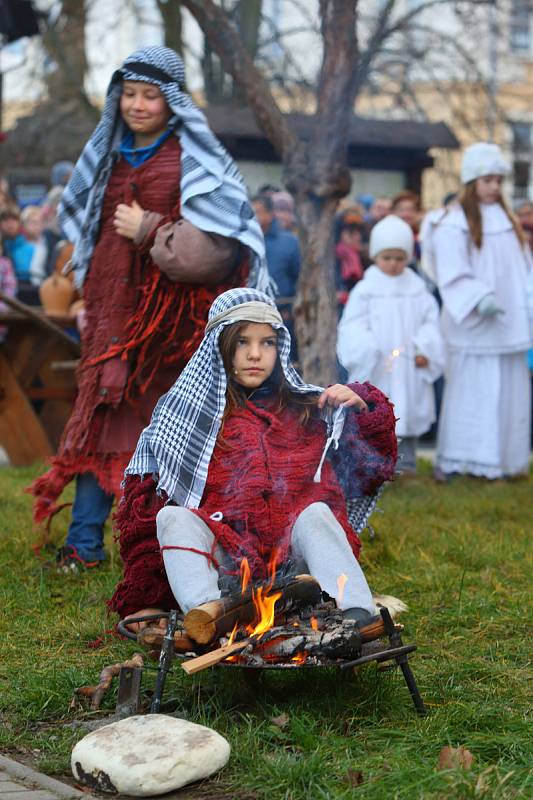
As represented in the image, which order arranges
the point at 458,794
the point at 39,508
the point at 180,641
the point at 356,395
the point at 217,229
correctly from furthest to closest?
1. the point at 39,508
2. the point at 217,229
3. the point at 356,395
4. the point at 180,641
5. the point at 458,794

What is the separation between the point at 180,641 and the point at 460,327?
227 inches

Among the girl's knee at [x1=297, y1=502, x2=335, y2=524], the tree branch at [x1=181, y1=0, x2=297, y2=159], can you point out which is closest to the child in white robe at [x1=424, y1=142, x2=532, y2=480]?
the tree branch at [x1=181, y1=0, x2=297, y2=159]

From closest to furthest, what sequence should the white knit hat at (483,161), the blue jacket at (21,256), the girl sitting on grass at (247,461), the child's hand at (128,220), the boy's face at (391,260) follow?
the girl sitting on grass at (247,461) < the child's hand at (128,220) < the boy's face at (391,260) < the white knit hat at (483,161) < the blue jacket at (21,256)

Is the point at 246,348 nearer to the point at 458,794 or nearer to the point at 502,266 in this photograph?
the point at 458,794

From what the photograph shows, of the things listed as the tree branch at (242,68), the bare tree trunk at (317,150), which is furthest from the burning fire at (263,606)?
the tree branch at (242,68)

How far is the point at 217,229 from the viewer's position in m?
5.64

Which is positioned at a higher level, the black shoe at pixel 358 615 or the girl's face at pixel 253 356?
the girl's face at pixel 253 356

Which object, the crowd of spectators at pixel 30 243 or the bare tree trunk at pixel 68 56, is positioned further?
A: the bare tree trunk at pixel 68 56

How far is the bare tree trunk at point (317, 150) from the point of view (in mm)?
8453

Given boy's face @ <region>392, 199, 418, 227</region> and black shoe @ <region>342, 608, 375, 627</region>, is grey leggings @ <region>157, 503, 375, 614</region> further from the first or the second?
boy's face @ <region>392, 199, 418, 227</region>

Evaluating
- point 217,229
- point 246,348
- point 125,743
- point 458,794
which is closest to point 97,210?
point 217,229

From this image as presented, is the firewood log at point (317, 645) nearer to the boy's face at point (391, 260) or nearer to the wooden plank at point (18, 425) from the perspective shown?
the boy's face at point (391, 260)

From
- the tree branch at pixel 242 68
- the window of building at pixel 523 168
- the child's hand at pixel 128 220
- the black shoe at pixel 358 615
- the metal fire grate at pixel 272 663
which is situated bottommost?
the metal fire grate at pixel 272 663

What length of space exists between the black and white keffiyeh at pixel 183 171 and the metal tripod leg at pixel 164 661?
7.26 feet
